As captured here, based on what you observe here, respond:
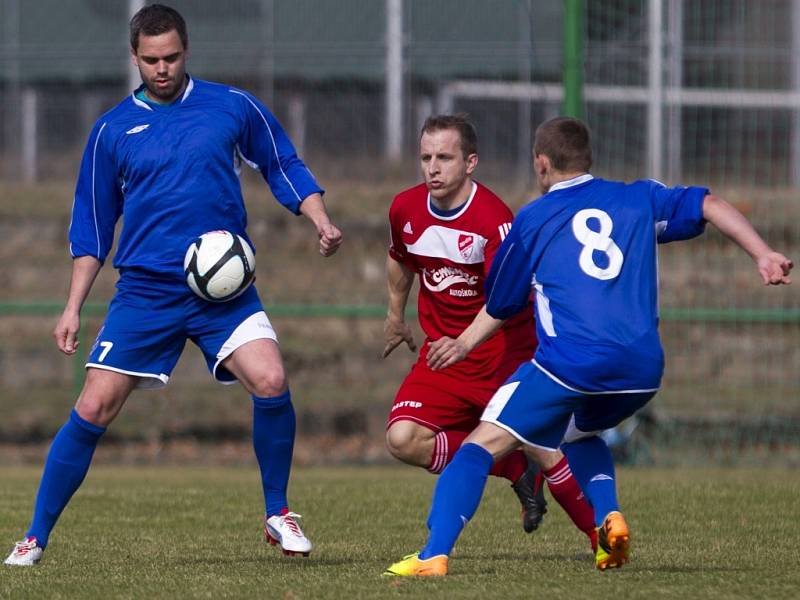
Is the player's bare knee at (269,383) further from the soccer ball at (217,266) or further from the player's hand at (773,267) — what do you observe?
the player's hand at (773,267)

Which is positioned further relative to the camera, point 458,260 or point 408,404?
point 408,404

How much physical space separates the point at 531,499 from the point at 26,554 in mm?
2125

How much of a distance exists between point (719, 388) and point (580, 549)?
6320 millimetres

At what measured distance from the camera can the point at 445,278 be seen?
632cm

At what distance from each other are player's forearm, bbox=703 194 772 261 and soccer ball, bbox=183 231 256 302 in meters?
1.77

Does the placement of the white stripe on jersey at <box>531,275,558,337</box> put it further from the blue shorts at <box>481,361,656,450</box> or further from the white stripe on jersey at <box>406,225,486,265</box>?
the white stripe on jersey at <box>406,225,486,265</box>

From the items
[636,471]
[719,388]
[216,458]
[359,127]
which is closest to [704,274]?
[719,388]

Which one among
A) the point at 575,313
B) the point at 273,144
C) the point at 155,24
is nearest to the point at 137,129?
the point at 155,24

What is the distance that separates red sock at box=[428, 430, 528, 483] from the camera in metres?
6.43

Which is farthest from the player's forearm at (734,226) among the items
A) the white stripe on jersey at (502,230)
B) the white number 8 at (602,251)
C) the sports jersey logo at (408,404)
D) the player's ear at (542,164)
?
the sports jersey logo at (408,404)

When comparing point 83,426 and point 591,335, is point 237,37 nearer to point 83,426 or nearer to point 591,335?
point 83,426

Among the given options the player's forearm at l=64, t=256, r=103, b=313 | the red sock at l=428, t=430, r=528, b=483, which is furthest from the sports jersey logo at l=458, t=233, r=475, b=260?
the player's forearm at l=64, t=256, r=103, b=313

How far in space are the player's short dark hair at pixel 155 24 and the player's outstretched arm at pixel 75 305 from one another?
88 centimetres

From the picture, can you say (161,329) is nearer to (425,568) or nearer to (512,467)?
(425,568)
